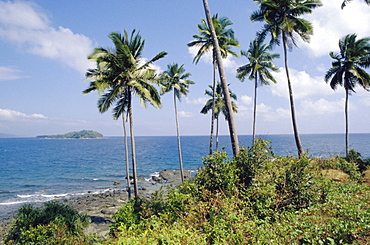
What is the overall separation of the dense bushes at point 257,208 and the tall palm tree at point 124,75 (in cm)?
793

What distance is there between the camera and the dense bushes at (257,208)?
15.0 ft

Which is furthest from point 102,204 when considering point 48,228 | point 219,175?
point 219,175

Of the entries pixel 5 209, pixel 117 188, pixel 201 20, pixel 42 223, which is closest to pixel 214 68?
pixel 201 20

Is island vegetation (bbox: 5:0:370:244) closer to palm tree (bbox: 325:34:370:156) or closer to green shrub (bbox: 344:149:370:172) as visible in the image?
green shrub (bbox: 344:149:370:172)

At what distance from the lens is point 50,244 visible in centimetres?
848

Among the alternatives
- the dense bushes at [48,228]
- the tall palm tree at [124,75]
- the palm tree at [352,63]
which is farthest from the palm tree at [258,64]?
the dense bushes at [48,228]

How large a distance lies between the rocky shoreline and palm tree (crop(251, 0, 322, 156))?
49.1ft

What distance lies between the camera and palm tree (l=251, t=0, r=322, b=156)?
1600 centimetres

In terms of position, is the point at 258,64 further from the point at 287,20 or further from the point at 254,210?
the point at 254,210

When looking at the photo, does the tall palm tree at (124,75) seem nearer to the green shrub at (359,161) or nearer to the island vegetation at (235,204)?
the island vegetation at (235,204)

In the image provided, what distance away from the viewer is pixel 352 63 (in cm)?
2008

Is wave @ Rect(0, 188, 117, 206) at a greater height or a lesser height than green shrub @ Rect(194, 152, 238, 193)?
lesser

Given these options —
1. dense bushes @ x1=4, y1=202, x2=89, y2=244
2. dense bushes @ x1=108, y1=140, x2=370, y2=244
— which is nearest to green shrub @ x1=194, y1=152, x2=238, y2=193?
dense bushes @ x1=108, y1=140, x2=370, y2=244

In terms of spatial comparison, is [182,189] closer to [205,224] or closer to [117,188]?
[205,224]
